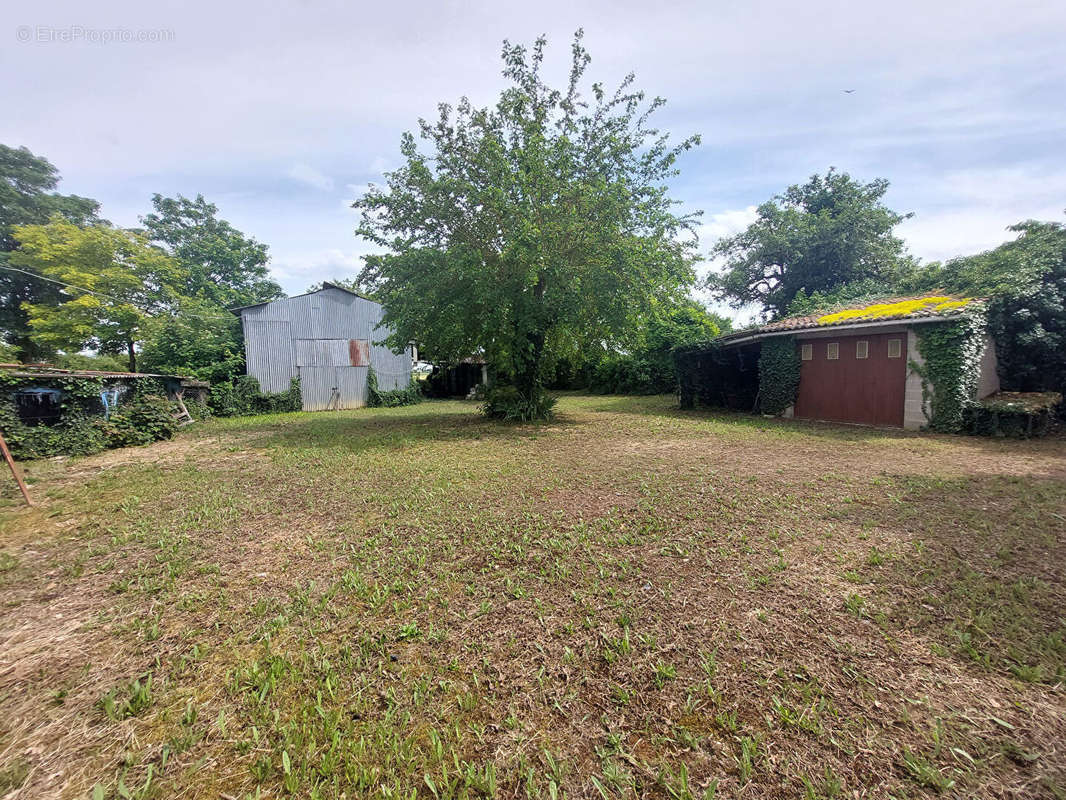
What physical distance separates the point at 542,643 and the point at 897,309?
1367cm

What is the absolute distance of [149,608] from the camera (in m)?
2.98

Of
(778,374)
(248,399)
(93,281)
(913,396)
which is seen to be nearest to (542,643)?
(913,396)

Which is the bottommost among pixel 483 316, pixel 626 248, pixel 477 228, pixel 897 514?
pixel 897 514

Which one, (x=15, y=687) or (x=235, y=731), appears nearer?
(x=235, y=731)

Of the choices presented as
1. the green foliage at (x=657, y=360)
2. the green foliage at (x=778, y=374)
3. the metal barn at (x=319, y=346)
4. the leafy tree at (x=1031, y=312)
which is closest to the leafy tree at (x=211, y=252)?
the metal barn at (x=319, y=346)

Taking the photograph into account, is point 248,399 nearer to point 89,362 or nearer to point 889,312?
point 89,362

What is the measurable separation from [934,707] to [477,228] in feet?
38.8

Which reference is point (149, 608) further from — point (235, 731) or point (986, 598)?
point (986, 598)

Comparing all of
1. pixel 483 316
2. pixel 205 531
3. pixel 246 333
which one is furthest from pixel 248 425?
pixel 205 531

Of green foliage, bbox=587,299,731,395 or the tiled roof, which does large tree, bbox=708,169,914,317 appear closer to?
green foliage, bbox=587,299,731,395

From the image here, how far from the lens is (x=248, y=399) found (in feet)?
56.1

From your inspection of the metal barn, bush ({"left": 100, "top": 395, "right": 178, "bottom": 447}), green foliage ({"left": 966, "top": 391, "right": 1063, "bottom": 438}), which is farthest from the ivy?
bush ({"left": 100, "top": 395, "right": 178, "bottom": 447})

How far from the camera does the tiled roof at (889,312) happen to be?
9.55m

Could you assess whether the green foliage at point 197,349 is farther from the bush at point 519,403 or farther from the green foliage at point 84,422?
the bush at point 519,403
